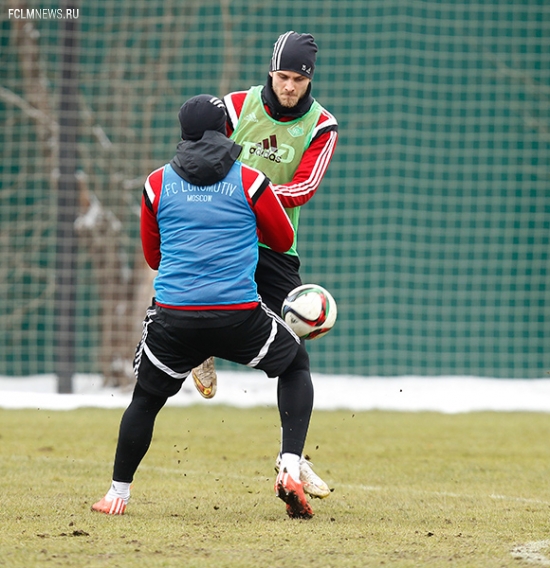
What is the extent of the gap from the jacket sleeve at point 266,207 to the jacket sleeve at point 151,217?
364 mm

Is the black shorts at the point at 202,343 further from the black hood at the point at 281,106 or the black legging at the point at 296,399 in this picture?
the black hood at the point at 281,106

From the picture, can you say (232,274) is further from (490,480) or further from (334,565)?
(490,480)

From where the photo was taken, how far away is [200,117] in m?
4.45

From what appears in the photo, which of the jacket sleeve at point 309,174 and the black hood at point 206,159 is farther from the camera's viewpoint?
the jacket sleeve at point 309,174

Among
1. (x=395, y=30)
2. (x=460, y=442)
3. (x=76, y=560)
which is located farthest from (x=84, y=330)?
(x=76, y=560)

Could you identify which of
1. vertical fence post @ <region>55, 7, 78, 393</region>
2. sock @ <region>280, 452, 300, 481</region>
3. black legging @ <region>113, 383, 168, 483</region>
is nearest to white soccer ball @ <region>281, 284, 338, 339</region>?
sock @ <region>280, 452, 300, 481</region>

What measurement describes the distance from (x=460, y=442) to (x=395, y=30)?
5396 millimetres

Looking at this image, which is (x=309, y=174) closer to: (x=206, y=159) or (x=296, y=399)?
(x=206, y=159)

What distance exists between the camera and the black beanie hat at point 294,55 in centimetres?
488

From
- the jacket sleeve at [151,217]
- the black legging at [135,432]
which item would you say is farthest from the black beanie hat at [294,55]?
the black legging at [135,432]

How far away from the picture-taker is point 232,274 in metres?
4.45

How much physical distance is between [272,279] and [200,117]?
3.09ft

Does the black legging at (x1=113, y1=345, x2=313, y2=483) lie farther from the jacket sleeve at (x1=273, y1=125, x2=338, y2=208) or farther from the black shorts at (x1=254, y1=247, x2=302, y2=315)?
the jacket sleeve at (x1=273, y1=125, x2=338, y2=208)

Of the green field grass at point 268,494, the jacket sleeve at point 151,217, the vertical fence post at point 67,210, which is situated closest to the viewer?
the green field grass at point 268,494
